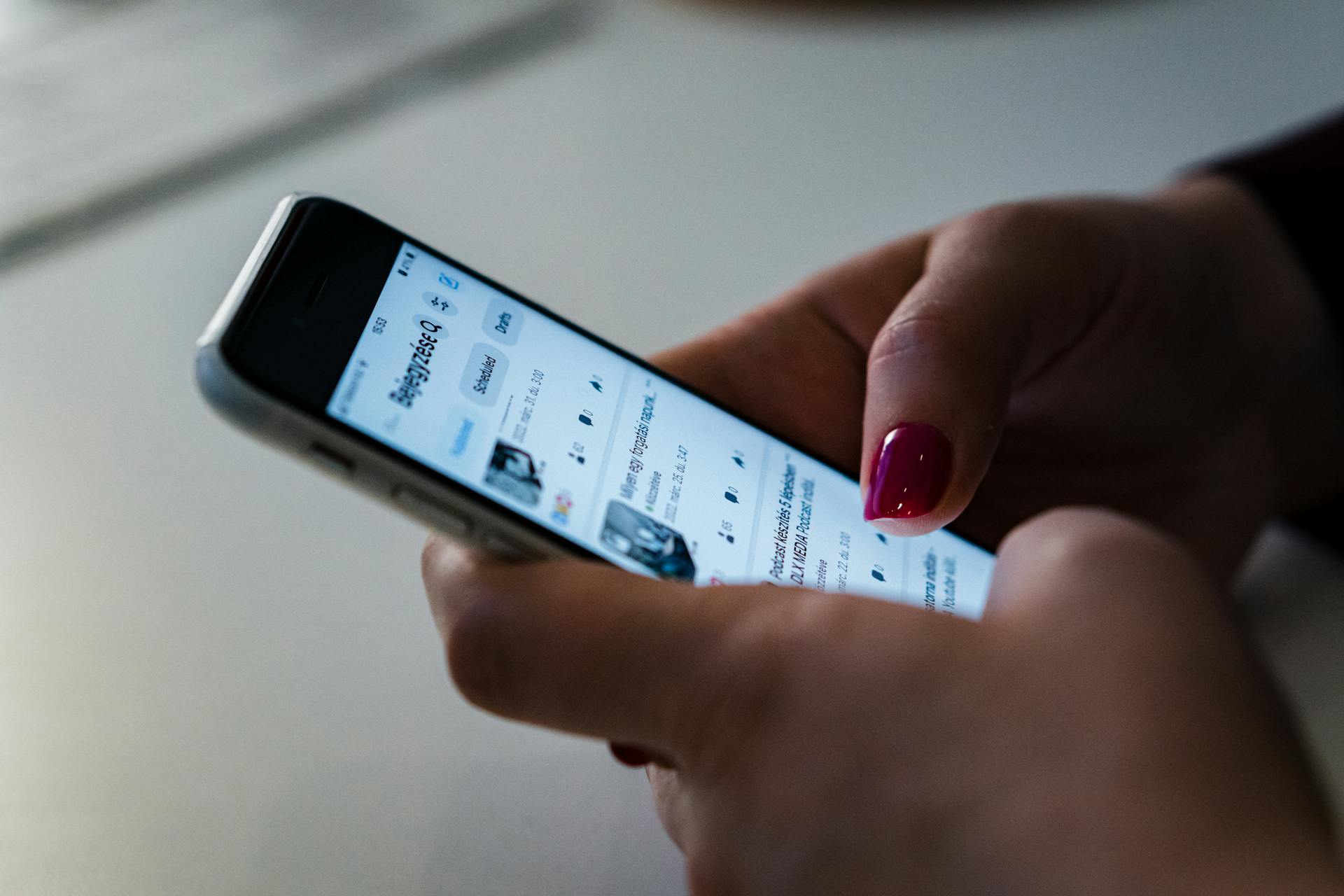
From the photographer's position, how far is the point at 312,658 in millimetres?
405

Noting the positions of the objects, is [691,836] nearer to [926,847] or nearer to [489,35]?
[926,847]

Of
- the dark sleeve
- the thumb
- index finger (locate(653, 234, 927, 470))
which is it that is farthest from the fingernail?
the dark sleeve

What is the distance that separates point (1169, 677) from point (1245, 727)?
0.08ft

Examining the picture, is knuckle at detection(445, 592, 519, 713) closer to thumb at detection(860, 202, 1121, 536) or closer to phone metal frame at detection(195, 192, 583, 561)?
phone metal frame at detection(195, 192, 583, 561)

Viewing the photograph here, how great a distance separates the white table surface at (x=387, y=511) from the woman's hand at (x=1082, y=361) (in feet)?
0.18

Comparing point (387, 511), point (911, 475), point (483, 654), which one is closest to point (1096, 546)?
point (911, 475)

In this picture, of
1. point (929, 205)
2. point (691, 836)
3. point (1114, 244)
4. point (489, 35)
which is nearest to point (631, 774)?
point (691, 836)

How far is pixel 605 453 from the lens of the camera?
0.34m

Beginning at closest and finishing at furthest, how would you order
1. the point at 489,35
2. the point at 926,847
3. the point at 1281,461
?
the point at 926,847
the point at 1281,461
the point at 489,35

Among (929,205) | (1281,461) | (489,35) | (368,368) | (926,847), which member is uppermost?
(489,35)

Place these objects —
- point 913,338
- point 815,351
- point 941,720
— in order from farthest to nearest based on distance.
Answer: point 815,351 → point 913,338 → point 941,720

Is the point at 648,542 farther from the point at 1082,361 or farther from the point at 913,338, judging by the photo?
the point at 1082,361

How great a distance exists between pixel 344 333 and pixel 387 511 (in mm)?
179

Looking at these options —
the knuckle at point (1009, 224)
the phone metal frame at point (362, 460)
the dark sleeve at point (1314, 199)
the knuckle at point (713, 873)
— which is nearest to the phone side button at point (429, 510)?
the phone metal frame at point (362, 460)
